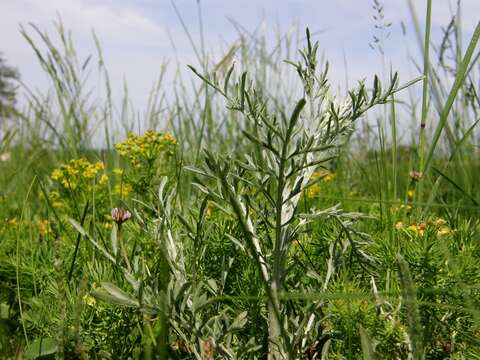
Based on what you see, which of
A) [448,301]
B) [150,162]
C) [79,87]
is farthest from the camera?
[79,87]

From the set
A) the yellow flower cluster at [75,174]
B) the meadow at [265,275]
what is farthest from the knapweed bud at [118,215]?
the yellow flower cluster at [75,174]

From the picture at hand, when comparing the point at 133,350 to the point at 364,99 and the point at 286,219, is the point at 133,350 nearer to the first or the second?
the point at 286,219

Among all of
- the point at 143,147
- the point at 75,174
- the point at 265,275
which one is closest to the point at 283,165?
the point at 265,275

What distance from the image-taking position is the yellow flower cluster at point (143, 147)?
7.52 feet

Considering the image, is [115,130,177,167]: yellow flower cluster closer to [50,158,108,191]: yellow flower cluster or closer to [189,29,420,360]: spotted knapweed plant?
[50,158,108,191]: yellow flower cluster

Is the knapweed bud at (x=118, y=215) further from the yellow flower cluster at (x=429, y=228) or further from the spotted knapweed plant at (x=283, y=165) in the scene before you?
the yellow flower cluster at (x=429, y=228)

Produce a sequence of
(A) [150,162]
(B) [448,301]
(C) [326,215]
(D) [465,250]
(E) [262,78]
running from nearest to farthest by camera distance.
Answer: (C) [326,215], (B) [448,301], (D) [465,250], (A) [150,162], (E) [262,78]

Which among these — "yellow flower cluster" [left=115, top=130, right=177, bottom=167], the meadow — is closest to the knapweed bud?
the meadow

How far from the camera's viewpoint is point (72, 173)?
98.3 inches

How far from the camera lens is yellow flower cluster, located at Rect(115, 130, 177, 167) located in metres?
2.29

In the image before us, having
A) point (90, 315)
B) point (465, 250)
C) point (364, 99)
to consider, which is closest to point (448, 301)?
point (465, 250)

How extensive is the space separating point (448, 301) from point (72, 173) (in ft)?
5.64

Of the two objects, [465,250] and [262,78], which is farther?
[262,78]

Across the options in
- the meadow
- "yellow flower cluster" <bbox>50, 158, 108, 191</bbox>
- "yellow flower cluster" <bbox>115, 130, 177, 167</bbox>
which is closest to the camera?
the meadow
